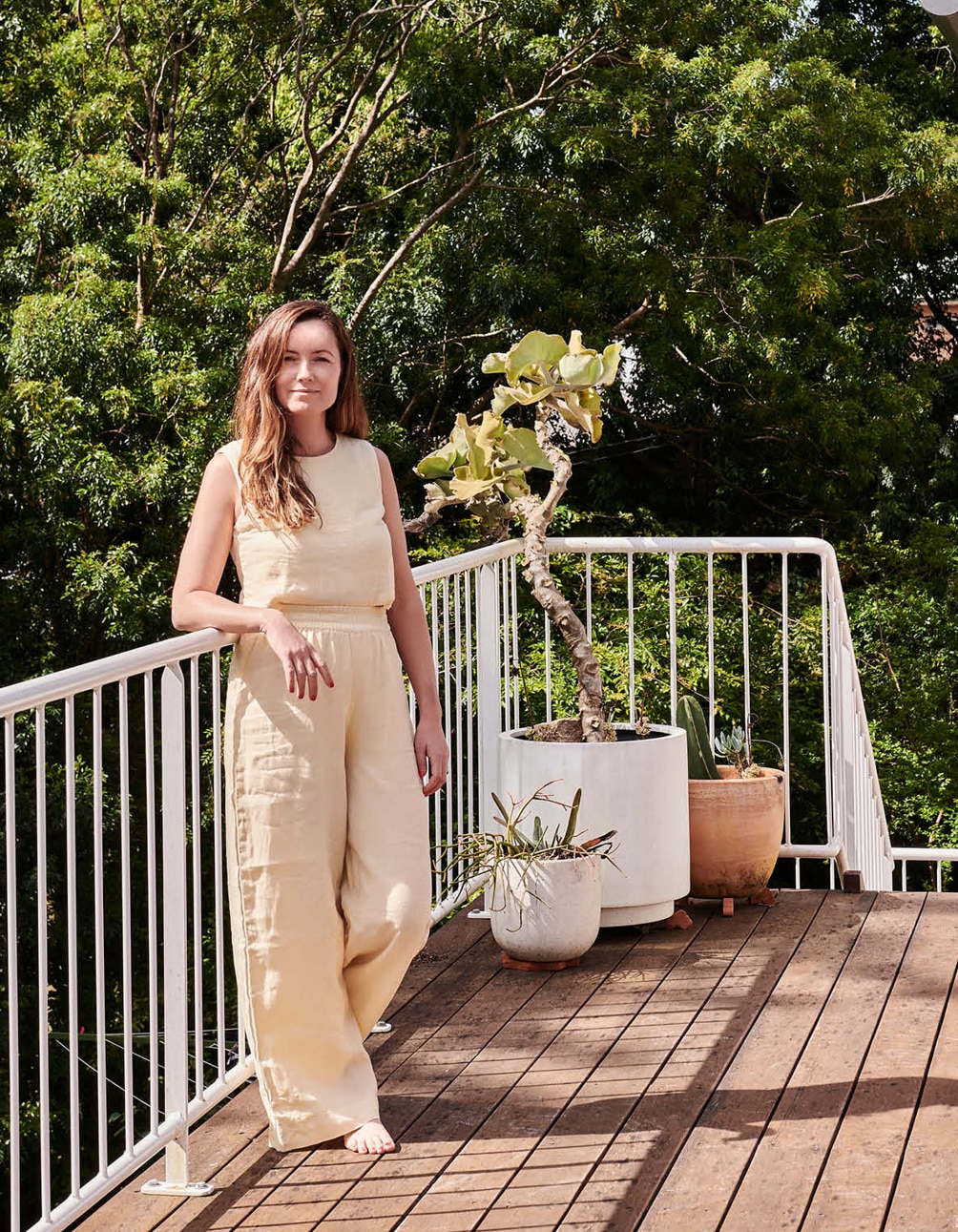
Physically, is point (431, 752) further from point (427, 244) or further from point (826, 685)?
point (427, 244)

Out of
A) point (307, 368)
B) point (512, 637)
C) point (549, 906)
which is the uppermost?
point (307, 368)

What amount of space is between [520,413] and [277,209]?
87.9 inches

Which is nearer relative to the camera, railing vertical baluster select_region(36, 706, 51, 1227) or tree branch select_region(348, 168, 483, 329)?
railing vertical baluster select_region(36, 706, 51, 1227)

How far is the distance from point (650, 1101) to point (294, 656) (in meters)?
1.22

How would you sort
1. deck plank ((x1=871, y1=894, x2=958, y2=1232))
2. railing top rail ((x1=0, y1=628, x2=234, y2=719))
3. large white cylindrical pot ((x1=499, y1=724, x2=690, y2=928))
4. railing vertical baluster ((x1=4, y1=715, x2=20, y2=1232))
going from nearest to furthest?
railing vertical baluster ((x1=4, y1=715, x2=20, y2=1232))
railing top rail ((x1=0, y1=628, x2=234, y2=719))
deck plank ((x1=871, y1=894, x2=958, y2=1232))
large white cylindrical pot ((x1=499, y1=724, x2=690, y2=928))

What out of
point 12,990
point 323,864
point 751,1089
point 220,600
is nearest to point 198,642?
point 220,600

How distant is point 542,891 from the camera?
12.8 ft

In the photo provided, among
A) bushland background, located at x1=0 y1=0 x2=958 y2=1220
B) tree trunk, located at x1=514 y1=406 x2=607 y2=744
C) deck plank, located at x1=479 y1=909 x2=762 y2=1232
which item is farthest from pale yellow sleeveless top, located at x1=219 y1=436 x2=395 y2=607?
bushland background, located at x1=0 y1=0 x2=958 y2=1220

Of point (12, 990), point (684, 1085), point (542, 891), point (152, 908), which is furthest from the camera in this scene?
A: point (542, 891)

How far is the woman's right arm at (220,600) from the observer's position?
2643 mm

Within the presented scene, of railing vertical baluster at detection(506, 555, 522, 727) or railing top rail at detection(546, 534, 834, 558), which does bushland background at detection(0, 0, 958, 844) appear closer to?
railing vertical baluster at detection(506, 555, 522, 727)

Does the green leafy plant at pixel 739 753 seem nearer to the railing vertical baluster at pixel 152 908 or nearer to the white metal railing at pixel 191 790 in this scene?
the white metal railing at pixel 191 790

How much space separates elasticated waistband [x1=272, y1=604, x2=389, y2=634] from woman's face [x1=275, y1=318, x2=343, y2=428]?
0.37 m

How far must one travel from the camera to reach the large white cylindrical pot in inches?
163
